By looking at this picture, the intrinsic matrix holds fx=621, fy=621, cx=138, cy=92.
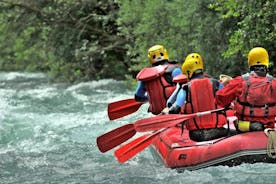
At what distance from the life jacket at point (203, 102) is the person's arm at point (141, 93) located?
1377 mm

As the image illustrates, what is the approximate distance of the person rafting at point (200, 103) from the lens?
634cm

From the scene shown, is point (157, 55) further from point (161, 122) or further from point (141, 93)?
point (161, 122)

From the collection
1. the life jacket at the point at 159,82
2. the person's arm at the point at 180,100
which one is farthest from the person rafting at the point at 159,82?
the person's arm at the point at 180,100

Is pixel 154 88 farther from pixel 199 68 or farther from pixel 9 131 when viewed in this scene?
pixel 9 131

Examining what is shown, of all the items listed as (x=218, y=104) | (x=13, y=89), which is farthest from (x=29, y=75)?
(x=218, y=104)

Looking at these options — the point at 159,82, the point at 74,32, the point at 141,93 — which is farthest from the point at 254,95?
the point at 74,32

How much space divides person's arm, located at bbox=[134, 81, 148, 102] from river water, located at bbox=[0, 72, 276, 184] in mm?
707

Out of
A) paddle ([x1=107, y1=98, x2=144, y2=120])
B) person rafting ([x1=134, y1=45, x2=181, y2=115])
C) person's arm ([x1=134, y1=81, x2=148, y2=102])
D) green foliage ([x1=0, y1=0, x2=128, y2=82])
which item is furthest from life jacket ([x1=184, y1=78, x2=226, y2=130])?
green foliage ([x1=0, y1=0, x2=128, y2=82])

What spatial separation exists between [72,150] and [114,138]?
36.6 inches

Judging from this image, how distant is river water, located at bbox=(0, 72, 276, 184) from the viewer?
6.16 m

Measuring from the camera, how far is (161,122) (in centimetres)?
654

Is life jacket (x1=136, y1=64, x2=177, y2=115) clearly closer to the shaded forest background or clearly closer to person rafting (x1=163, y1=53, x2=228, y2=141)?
person rafting (x1=163, y1=53, x2=228, y2=141)

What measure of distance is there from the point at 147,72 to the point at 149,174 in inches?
55.5

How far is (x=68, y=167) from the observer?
7203 mm
